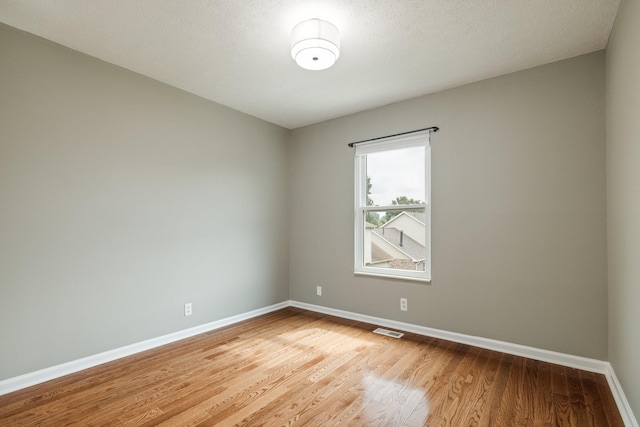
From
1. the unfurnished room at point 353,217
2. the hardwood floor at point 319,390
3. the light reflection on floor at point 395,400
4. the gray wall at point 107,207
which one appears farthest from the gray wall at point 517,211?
the gray wall at point 107,207

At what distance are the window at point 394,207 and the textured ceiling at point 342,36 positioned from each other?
2.43ft

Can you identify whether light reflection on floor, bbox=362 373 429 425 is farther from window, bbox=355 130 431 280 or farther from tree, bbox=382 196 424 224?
tree, bbox=382 196 424 224

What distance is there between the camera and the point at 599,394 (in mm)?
2240

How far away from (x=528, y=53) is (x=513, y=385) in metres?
2.65

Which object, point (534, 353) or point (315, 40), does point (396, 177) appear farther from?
point (534, 353)

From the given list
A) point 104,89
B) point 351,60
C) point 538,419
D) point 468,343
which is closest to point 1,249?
point 104,89

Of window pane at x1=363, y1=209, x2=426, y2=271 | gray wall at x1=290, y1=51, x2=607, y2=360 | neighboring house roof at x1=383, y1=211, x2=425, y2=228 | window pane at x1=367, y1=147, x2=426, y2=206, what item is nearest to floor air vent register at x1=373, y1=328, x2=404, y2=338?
gray wall at x1=290, y1=51, x2=607, y2=360

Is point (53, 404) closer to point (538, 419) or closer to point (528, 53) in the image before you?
point (538, 419)

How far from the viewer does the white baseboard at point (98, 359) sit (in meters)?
2.33

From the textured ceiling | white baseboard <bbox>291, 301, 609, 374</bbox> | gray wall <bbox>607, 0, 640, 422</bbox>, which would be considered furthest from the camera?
white baseboard <bbox>291, 301, 609, 374</bbox>

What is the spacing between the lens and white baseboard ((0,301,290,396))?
7.64 feet

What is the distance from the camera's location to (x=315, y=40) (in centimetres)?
225

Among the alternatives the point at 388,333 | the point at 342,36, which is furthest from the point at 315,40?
the point at 388,333

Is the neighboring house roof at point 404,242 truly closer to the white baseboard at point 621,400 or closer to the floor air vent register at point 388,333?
the floor air vent register at point 388,333
